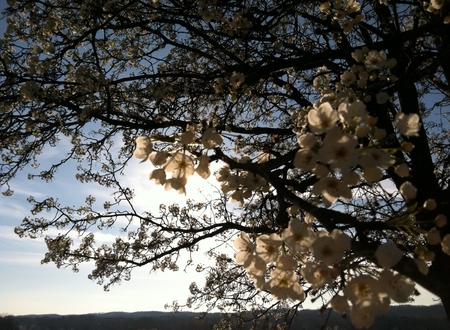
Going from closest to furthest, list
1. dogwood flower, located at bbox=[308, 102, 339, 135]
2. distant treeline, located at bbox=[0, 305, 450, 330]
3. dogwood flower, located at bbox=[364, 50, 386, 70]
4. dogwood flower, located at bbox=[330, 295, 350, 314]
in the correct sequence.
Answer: dogwood flower, located at bbox=[330, 295, 350, 314], dogwood flower, located at bbox=[308, 102, 339, 135], dogwood flower, located at bbox=[364, 50, 386, 70], distant treeline, located at bbox=[0, 305, 450, 330]

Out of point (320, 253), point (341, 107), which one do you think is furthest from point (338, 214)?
point (341, 107)

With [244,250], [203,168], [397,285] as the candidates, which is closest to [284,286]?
[244,250]

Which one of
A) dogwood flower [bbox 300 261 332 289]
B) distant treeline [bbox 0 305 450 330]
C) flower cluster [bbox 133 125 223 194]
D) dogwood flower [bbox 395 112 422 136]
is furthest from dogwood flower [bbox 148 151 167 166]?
distant treeline [bbox 0 305 450 330]

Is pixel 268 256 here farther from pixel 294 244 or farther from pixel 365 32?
pixel 365 32

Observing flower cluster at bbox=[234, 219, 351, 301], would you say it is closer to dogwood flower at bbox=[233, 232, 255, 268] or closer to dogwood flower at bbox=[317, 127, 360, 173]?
dogwood flower at bbox=[233, 232, 255, 268]

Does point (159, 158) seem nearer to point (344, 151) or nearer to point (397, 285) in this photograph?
point (344, 151)

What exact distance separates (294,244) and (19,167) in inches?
240

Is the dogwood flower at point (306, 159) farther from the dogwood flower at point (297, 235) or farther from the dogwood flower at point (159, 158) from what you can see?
the dogwood flower at point (159, 158)

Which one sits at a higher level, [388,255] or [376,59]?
[376,59]

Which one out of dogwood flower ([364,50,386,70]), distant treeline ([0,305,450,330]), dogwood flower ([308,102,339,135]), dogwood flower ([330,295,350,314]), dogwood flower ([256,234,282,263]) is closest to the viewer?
dogwood flower ([330,295,350,314])

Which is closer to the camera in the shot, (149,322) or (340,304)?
(340,304)

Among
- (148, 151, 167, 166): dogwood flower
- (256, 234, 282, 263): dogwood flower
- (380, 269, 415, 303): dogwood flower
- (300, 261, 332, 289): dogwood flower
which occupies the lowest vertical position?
(380, 269, 415, 303): dogwood flower

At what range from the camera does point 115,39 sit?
5.92 metres

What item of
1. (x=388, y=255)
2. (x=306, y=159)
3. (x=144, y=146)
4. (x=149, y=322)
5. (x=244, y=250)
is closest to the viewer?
(x=388, y=255)
